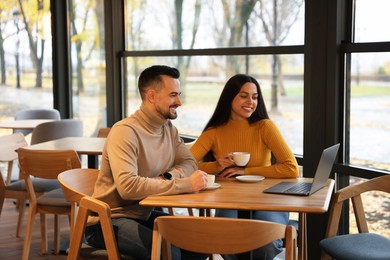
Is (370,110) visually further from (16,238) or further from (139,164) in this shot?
(16,238)

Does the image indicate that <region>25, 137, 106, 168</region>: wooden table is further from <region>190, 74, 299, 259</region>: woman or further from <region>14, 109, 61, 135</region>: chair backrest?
<region>14, 109, 61, 135</region>: chair backrest

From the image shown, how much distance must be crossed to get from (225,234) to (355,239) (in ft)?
3.76

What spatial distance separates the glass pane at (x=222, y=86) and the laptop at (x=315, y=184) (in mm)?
1433

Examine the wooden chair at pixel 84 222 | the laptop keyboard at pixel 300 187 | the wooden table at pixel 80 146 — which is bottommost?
the wooden chair at pixel 84 222

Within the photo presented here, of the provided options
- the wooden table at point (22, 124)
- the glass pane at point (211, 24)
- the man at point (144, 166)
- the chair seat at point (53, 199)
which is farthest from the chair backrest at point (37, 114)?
the man at point (144, 166)

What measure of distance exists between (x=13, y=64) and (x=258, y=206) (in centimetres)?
581

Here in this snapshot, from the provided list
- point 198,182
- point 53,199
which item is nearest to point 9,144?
point 53,199

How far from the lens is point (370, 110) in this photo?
13.1 ft

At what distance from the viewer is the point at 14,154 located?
515 cm

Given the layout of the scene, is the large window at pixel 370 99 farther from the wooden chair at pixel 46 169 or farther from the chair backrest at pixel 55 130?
the chair backrest at pixel 55 130

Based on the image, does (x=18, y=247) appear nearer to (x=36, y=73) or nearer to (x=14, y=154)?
(x=14, y=154)

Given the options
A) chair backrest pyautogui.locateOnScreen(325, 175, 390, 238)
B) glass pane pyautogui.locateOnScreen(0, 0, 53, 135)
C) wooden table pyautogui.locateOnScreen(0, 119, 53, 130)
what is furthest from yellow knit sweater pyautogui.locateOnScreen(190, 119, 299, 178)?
glass pane pyautogui.locateOnScreen(0, 0, 53, 135)

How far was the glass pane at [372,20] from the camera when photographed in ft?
12.7

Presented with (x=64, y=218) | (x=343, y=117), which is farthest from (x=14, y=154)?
(x=343, y=117)
